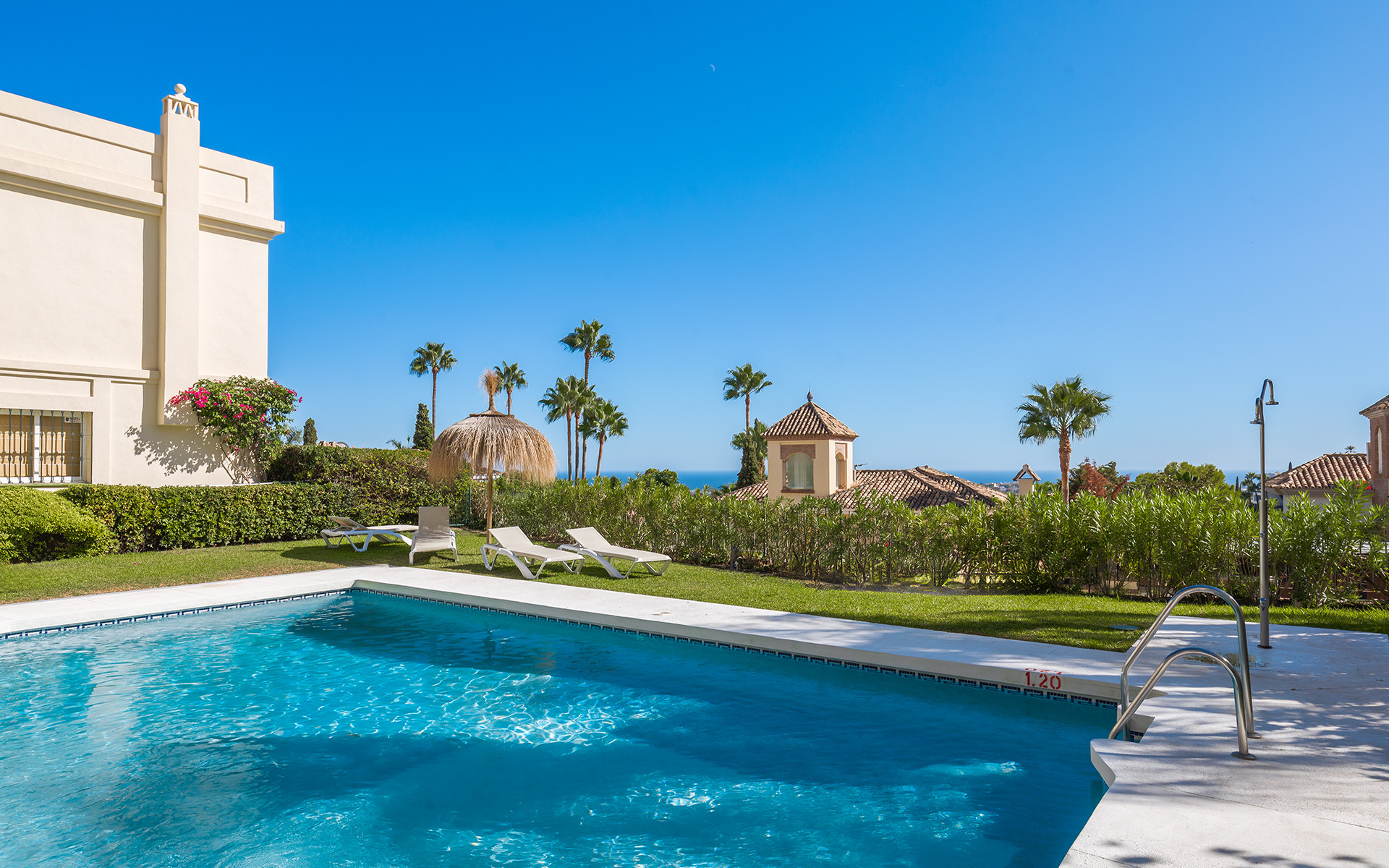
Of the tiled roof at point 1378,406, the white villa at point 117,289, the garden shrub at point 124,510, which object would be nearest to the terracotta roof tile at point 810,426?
the tiled roof at point 1378,406

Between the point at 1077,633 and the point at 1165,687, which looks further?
the point at 1077,633

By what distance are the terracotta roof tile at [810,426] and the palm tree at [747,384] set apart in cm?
2419

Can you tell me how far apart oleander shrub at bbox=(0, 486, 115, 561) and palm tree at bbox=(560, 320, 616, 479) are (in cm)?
3971

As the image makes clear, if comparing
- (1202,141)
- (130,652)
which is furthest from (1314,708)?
(1202,141)

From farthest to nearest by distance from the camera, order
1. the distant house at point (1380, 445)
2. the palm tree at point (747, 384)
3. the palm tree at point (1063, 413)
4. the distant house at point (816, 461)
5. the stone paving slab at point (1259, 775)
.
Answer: the palm tree at point (747, 384), the distant house at point (816, 461), the palm tree at point (1063, 413), the distant house at point (1380, 445), the stone paving slab at point (1259, 775)

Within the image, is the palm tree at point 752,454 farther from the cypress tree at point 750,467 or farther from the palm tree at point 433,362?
the palm tree at point 433,362

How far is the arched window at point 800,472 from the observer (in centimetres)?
3023

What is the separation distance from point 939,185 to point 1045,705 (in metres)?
24.9

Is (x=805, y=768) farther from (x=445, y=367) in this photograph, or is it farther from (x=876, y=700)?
(x=445, y=367)

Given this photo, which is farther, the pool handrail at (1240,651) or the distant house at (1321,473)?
the distant house at (1321,473)

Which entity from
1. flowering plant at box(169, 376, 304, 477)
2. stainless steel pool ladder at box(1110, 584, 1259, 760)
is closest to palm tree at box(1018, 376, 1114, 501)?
flowering plant at box(169, 376, 304, 477)

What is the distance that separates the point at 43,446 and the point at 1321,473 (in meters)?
50.6

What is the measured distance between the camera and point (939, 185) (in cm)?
2723

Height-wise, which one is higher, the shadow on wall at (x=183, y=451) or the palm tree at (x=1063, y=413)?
the palm tree at (x=1063, y=413)
